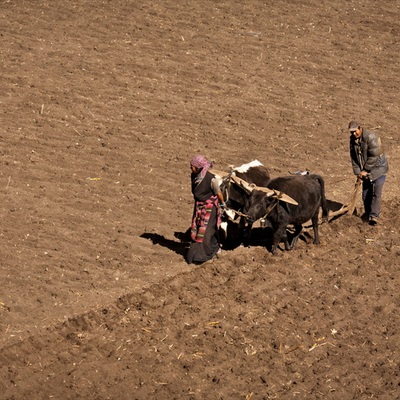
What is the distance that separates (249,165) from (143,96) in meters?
4.85

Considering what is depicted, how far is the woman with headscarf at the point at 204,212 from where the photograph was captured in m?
14.4

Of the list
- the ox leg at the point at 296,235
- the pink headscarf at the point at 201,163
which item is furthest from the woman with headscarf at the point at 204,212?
the ox leg at the point at 296,235

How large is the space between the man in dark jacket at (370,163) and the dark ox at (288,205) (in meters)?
1.05

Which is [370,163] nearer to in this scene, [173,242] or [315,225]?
[315,225]

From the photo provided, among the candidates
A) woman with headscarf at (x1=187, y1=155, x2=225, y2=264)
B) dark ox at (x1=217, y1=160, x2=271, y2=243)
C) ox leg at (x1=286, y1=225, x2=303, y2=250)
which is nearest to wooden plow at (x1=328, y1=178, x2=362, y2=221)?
ox leg at (x1=286, y1=225, x2=303, y2=250)

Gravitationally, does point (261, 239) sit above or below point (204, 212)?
below

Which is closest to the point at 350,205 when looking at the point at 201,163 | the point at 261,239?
the point at 261,239

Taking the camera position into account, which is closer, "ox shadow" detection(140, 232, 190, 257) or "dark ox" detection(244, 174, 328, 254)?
"dark ox" detection(244, 174, 328, 254)

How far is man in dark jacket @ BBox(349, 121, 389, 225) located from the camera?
16016 millimetres

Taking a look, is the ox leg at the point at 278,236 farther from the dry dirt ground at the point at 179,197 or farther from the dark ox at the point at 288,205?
the dry dirt ground at the point at 179,197

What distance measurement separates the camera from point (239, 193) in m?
15.4

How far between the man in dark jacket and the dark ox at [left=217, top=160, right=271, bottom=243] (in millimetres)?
1663

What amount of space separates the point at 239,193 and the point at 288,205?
0.89m

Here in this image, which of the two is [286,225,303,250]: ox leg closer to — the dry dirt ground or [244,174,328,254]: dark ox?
[244,174,328,254]: dark ox
